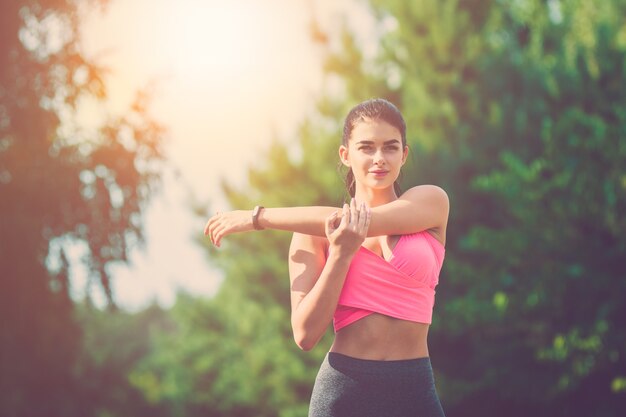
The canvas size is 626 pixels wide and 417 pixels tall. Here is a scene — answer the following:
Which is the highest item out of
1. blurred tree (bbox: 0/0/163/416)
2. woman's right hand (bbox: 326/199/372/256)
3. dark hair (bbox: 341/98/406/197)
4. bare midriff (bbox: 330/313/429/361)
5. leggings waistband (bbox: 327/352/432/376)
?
blurred tree (bbox: 0/0/163/416)

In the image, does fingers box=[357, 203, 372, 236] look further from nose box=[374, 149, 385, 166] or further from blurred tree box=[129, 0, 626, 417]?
blurred tree box=[129, 0, 626, 417]

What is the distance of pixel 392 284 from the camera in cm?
246

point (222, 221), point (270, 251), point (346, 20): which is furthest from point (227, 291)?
point (222, 221)

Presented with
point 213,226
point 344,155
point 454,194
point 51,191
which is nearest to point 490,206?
point 454,194

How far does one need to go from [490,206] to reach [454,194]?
928mm

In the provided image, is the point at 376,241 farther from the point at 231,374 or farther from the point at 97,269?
the point at 231,374

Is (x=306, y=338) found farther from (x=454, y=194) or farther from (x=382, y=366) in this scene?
(x=454, y=194)

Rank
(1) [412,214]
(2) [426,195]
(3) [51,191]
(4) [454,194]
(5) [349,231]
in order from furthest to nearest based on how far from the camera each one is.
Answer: (4) [454,194] < (3) [51,191] < (2) [426,195] < (1) [412,214] < (5) [349,231]

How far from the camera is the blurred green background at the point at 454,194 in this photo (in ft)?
40.6

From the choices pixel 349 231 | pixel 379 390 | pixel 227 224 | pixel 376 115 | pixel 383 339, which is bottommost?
pixel 379 390

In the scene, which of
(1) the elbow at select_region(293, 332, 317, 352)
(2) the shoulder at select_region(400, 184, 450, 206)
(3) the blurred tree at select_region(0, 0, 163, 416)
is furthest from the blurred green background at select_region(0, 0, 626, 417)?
(1) the elbow at select_region(293, 332, 317, 352)

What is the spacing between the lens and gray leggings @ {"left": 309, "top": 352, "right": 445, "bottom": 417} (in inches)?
96.0

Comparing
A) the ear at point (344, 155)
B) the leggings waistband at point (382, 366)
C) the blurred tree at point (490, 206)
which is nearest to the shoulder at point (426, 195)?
the ear at point (344, 155)

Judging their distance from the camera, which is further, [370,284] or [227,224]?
[227,224]
